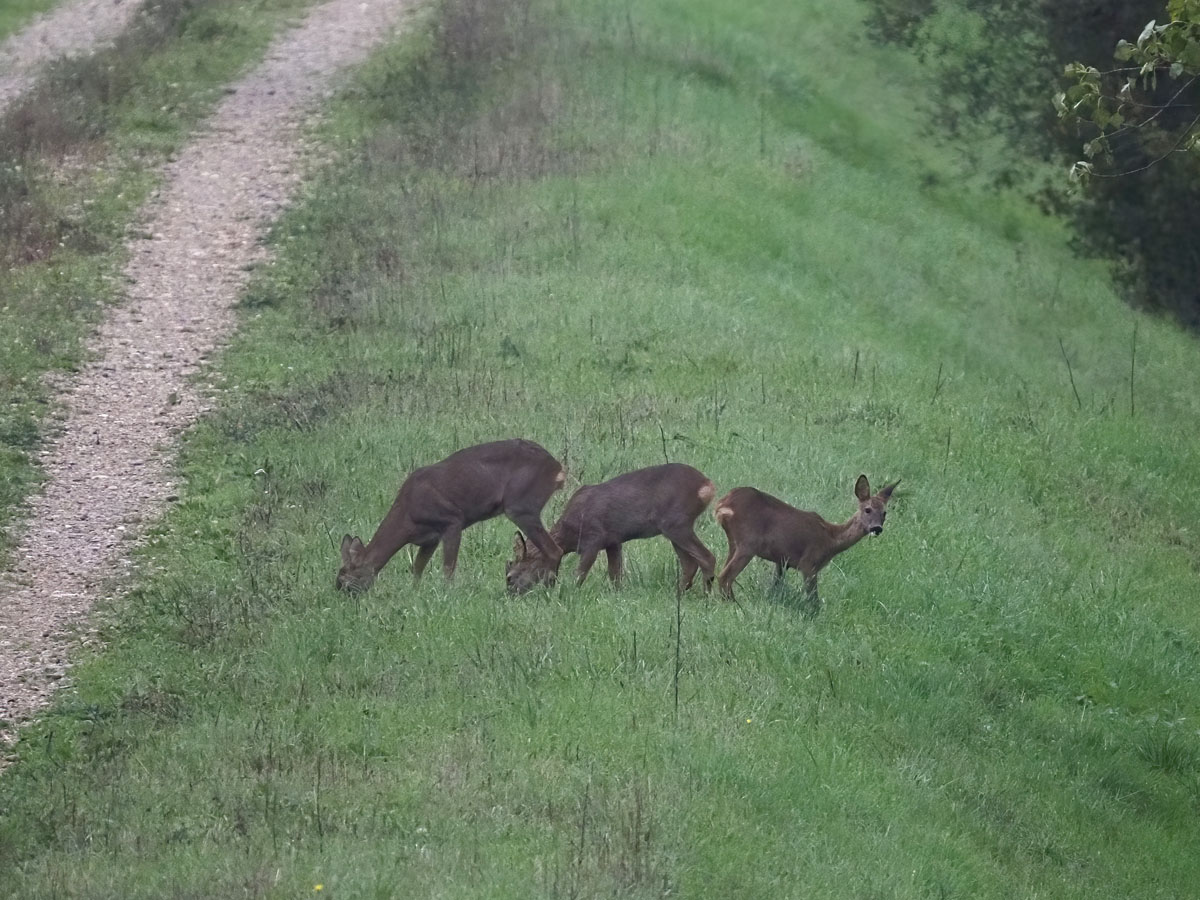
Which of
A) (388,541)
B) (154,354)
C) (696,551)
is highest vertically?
(696,551)

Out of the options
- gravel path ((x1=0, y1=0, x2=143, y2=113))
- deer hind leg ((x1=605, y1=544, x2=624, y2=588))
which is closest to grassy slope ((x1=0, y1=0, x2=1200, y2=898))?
deer hind leg ((x1=605, y1=544, x2=624, y2=588))

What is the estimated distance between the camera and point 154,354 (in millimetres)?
16594

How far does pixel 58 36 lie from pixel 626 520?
20.1m

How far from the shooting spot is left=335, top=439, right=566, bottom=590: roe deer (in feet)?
35.6

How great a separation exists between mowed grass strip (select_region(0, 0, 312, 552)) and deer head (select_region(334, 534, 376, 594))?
309 cm

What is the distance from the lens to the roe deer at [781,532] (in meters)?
10.6

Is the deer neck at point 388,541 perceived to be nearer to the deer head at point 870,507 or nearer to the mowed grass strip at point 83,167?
the deer head at point 870,507

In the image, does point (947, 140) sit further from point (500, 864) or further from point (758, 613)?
point (500, 864)

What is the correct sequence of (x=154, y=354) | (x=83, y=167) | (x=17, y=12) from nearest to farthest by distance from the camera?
(x=154, y=354) → (x=83, y=167) → (x=17, y=12)

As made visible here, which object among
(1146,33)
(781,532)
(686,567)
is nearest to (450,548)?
(686,567)

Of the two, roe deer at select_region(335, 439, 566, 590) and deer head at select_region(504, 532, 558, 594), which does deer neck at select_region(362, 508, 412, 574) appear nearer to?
roe deer at select_region(335, 439, 566, 590)

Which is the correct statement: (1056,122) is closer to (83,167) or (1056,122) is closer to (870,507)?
(83,167)

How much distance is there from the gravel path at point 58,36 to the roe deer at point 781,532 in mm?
16841

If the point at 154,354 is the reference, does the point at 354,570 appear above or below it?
above
